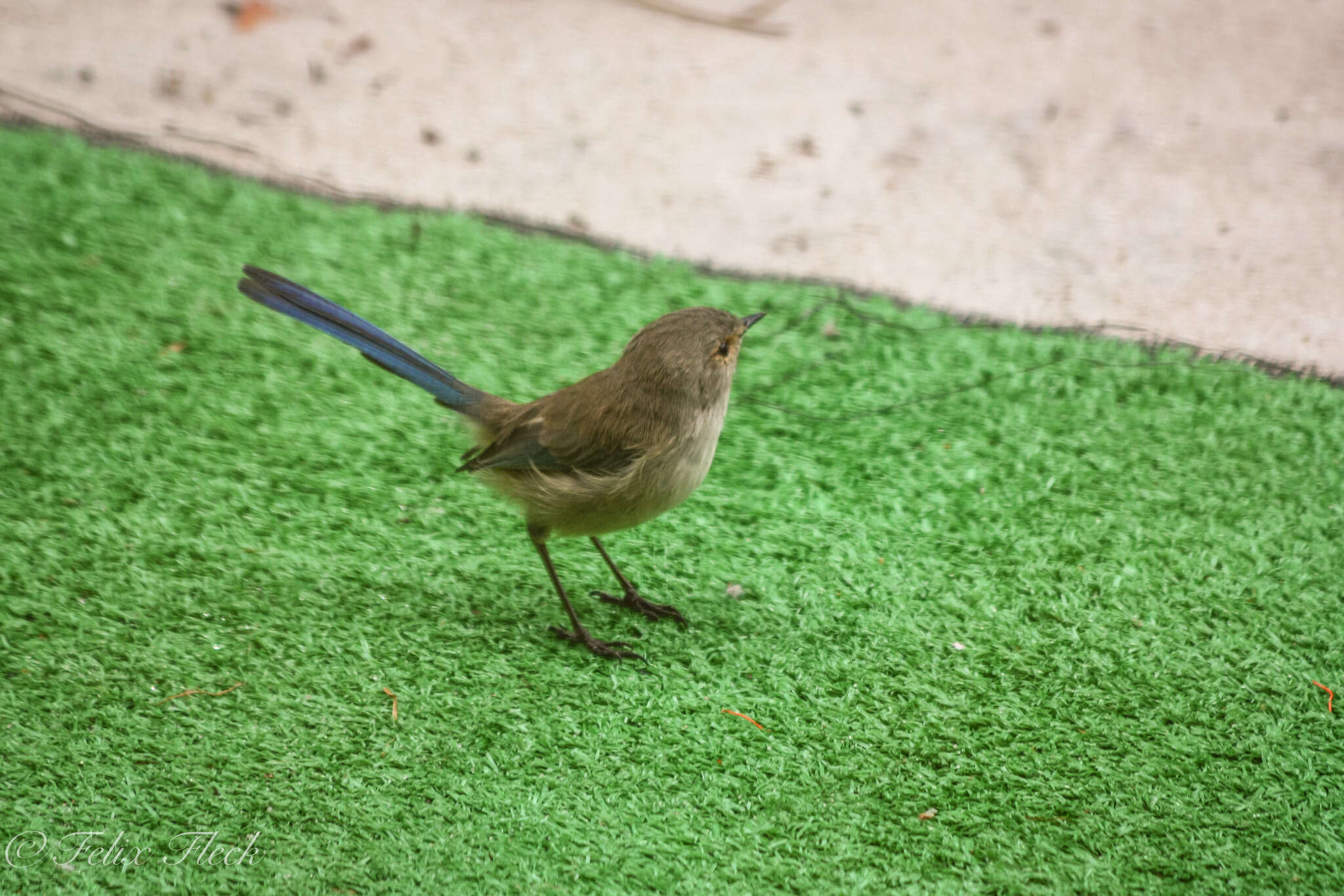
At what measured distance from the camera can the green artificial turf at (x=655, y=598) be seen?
7.41ft

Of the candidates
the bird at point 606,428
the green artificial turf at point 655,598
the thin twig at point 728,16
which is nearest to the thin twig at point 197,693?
the green artificial turf at point 655,598

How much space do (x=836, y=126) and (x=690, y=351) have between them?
126 inches

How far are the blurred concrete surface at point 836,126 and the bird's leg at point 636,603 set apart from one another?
2.04 metres

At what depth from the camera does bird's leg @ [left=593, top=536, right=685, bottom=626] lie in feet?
9.59

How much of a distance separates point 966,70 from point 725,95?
52.1 inches

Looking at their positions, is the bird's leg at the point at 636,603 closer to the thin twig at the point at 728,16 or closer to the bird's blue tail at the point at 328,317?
the bird's blue tail at the point at 328,317

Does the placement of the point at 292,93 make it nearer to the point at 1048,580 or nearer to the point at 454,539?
the point at 454,539

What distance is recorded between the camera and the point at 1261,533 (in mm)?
3127

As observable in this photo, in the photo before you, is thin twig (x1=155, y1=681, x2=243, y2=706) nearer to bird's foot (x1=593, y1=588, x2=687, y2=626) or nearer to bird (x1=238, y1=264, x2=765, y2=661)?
bird (x1=238, y1=264, x2=765, y2=661)

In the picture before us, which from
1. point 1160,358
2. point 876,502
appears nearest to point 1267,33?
point 1160,358

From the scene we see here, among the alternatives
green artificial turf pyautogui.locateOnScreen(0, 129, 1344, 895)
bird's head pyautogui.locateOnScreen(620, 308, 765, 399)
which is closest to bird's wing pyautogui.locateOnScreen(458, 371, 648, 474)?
bird's head pyautogui.locateOnScreen(620, 308, 765, 399)

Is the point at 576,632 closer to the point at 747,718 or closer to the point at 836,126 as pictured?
the point at 747,718

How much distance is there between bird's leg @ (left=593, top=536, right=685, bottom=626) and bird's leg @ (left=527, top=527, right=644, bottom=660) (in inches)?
5.5
